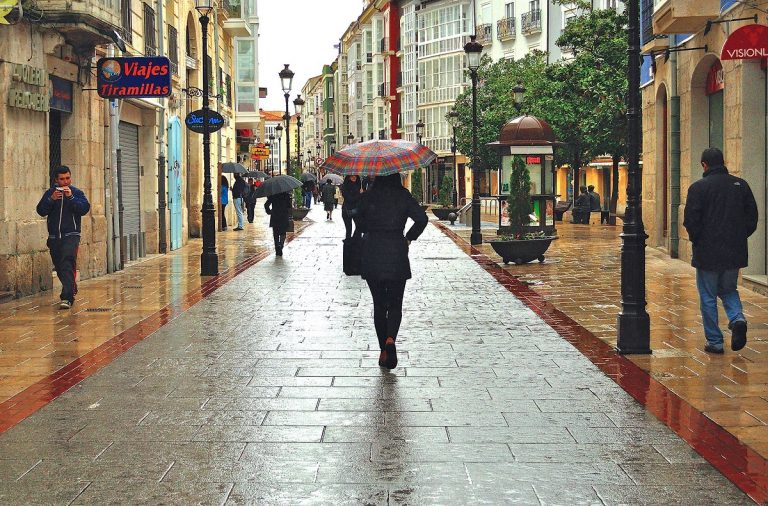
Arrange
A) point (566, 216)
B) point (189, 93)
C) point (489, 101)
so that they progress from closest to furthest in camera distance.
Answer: point (189, 93)
point (566, 216)
point (489, 101)

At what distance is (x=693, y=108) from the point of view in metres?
20.8

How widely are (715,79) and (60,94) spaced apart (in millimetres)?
10896

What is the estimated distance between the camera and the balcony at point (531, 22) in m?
66.1

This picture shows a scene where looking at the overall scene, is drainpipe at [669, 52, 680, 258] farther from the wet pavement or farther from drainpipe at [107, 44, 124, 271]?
the wet pavement

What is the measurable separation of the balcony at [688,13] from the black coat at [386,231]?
981 centimetres

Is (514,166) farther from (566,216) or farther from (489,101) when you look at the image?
(489,101)

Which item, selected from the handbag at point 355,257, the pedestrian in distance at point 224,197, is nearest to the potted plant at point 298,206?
the pedestrian in distance at point 224,197

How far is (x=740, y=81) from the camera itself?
1645 centimetres

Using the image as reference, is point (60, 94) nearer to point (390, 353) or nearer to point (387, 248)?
point (387, 248)

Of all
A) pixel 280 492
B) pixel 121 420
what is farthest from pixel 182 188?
pixel 280 492

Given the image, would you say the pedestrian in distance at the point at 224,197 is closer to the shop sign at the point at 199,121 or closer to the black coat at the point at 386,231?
the shop sign at the point at 199,121

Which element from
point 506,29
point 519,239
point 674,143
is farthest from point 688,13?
point 506,29

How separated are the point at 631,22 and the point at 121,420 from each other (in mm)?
5762

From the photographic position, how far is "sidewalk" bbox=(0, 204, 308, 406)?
32.1 ft
